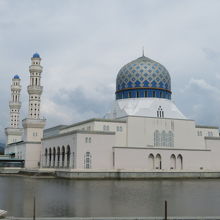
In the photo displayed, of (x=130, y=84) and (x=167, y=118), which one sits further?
(x=130, y=84)

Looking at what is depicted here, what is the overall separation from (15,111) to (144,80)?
1057 inches

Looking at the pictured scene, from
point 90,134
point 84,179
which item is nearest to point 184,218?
point 84,179

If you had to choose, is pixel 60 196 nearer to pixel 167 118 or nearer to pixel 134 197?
pixel 134 197

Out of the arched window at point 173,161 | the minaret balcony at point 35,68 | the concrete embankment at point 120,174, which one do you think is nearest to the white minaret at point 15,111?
the minaret balcony at point 35,68

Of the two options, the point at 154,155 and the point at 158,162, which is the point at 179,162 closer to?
the point at 158,162

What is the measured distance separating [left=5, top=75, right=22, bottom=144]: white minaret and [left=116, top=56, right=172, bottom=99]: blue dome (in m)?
22.9

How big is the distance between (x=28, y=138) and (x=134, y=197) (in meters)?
32.8

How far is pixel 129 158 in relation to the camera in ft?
135

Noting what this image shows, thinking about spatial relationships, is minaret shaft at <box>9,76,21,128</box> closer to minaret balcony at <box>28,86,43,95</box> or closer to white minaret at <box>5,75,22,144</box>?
white minaret at <box>5,75,22,144</box>

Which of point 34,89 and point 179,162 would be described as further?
point 34,89

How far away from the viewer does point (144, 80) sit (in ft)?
160

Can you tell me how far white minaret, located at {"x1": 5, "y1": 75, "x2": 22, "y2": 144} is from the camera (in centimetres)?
6494

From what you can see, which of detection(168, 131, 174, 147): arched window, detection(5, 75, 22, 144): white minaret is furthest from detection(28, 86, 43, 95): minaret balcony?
detection(168, 131, 174, 147): arched window

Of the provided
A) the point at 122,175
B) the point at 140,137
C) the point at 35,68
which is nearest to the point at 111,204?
the point at 122,175
